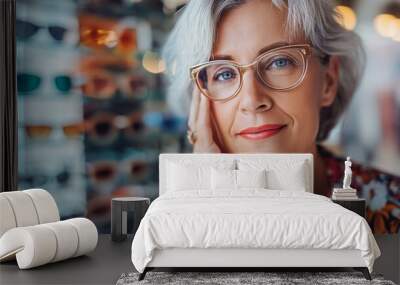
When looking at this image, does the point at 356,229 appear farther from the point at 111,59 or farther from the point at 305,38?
the point at 111,59

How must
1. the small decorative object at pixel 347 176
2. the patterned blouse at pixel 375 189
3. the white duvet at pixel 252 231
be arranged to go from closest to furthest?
the white duvet at pixel 252 231 < the small decorative object at pixel 347 176 < the patterned blouse at pixel 375 189

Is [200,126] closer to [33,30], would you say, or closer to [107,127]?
[107,127]

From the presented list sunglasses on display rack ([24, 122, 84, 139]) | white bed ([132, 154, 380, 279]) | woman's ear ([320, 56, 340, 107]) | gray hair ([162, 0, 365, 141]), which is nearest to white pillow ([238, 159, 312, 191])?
gray hair ([162, 0, 365, 141])

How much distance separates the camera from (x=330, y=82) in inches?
278

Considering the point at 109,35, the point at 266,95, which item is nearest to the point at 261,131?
the point at 266,95

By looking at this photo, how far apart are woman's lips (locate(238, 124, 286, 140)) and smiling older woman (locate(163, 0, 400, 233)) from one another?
0.04 feet

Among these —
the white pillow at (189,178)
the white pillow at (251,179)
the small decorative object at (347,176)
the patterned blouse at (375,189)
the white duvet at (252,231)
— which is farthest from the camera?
the patterned blouse at (375,189)

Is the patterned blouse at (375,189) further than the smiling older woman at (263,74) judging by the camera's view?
Yes

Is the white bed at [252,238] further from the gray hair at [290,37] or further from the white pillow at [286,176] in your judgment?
the gray hair at [290,37]

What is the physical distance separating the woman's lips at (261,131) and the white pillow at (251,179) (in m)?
0.72

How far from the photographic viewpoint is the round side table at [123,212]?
21.3ft

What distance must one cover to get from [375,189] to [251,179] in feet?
5.41

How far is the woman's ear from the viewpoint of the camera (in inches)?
278

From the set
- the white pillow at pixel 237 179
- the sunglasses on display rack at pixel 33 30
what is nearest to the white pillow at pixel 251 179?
the white pillow at pixel 237 179
